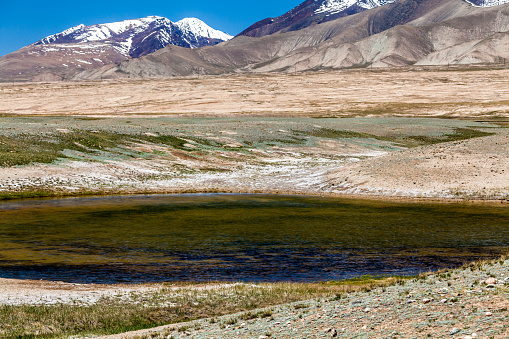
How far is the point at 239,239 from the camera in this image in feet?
110

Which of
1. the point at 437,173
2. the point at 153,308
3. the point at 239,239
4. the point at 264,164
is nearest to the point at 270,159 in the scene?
the point at 264,164

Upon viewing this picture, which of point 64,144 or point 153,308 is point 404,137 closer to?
point 64,144

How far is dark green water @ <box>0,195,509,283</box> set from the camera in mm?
26047

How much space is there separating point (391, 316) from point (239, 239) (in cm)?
1933

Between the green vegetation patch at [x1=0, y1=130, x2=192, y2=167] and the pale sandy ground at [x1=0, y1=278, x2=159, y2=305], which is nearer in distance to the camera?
the pale sandy ground at [x1=0, y1=278, x2=159, y2=305]

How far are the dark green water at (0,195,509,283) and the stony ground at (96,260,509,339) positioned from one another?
7.27 meters

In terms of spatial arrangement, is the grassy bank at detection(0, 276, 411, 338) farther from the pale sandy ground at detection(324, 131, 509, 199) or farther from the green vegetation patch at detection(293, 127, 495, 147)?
the green vegetation patch at detection(293, 127, 495, 147)

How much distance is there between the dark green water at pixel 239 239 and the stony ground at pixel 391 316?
7269 mm

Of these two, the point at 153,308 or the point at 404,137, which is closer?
the point at 153,308

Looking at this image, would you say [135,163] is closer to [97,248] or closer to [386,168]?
[386,168]

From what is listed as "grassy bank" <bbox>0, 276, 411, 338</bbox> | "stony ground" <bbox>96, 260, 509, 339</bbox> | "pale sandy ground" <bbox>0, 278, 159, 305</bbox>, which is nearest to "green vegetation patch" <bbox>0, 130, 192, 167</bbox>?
"pale sandy ground" <bbox>0, 278, 159, 305</bbox>

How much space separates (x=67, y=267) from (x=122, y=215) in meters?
16.2

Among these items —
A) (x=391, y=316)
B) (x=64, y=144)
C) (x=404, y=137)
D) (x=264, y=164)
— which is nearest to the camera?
(x=391, y=316)

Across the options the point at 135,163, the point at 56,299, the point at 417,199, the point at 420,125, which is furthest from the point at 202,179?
the point at 420,125
